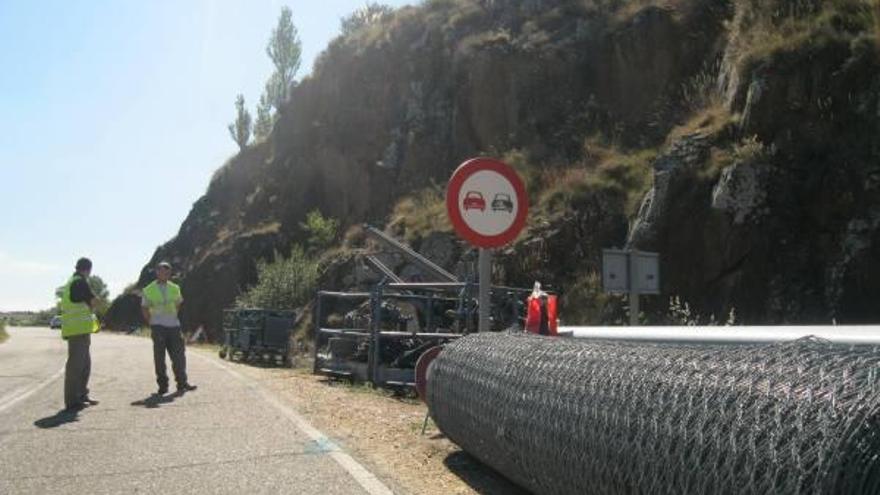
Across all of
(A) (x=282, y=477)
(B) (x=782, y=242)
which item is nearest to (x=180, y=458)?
(A) (x=282, y=477)

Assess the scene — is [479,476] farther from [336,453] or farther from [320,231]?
[320,231]

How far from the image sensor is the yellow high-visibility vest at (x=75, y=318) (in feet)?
34.6

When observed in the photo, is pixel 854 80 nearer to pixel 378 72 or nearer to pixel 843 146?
pixel 843 146

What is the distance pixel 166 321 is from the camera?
12242mm

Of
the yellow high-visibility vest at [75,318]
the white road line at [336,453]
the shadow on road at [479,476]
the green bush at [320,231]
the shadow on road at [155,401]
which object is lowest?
the shadow on road at [479,476]

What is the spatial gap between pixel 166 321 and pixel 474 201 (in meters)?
6.23

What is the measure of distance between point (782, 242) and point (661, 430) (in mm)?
13367

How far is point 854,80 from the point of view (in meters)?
16.0

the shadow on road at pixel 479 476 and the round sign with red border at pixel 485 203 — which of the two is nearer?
the shadow on road at pixel 479 476

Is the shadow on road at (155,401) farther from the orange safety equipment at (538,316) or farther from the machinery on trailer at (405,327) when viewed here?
the orange safety equipment at (538,316)

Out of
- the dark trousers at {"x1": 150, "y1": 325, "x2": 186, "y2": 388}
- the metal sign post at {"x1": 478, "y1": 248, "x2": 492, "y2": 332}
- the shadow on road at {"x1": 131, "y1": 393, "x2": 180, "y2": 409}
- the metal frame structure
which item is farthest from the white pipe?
the dark trousers at {"x1": 150, "y1": 325, "x2": 186, "y2": 388}

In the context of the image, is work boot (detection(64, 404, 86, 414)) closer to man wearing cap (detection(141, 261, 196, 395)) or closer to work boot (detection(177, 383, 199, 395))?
work boot (detection(177, 383, 199, 395))

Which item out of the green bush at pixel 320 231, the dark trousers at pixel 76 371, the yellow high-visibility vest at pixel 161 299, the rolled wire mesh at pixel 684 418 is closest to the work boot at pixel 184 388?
the yellow high-visibility vest at pixel 161 299

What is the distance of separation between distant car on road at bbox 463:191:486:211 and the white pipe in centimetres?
174
